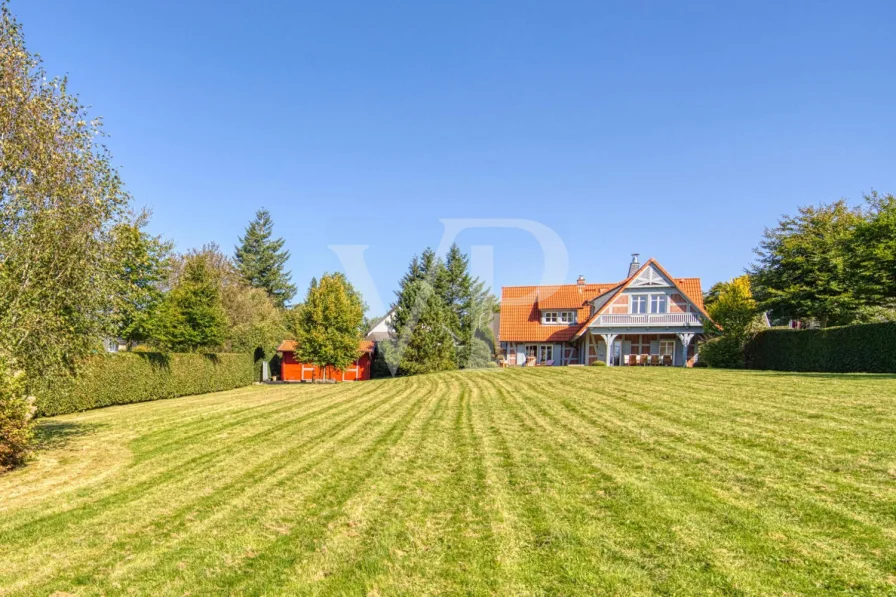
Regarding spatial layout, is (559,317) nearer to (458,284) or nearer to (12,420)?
(458,284)

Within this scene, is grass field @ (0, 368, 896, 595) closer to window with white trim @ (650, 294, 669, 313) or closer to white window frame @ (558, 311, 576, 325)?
window with white trim @ (650, 294, 669, 313)

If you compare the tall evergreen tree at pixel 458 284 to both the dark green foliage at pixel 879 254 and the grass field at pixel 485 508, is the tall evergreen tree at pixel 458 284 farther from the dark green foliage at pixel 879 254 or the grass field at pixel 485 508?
the grass field at pixel 485 508

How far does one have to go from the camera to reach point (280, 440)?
384 inches

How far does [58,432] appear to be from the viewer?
11.8 metres

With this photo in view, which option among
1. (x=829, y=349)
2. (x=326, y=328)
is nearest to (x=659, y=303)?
(x=829, y=349)

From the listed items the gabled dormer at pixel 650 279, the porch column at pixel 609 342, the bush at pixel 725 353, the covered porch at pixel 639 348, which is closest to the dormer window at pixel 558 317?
the covered porch at pixel 639 348

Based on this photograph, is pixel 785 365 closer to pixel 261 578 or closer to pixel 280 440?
pixel 280 440

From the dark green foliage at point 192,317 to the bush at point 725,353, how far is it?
28438mm

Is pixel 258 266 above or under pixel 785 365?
above

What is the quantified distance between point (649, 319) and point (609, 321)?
8.13 feet

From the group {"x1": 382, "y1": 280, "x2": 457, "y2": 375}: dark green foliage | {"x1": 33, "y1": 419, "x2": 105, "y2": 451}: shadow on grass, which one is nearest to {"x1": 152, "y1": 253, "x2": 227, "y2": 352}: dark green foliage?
{"x1": 382, "y1": 280, "x2": 457, "y2": 375}: dark green foliage

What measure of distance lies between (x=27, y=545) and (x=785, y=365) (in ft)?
87.9

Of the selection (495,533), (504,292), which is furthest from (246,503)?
(504,292)

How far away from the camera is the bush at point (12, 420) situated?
773 centimetres
